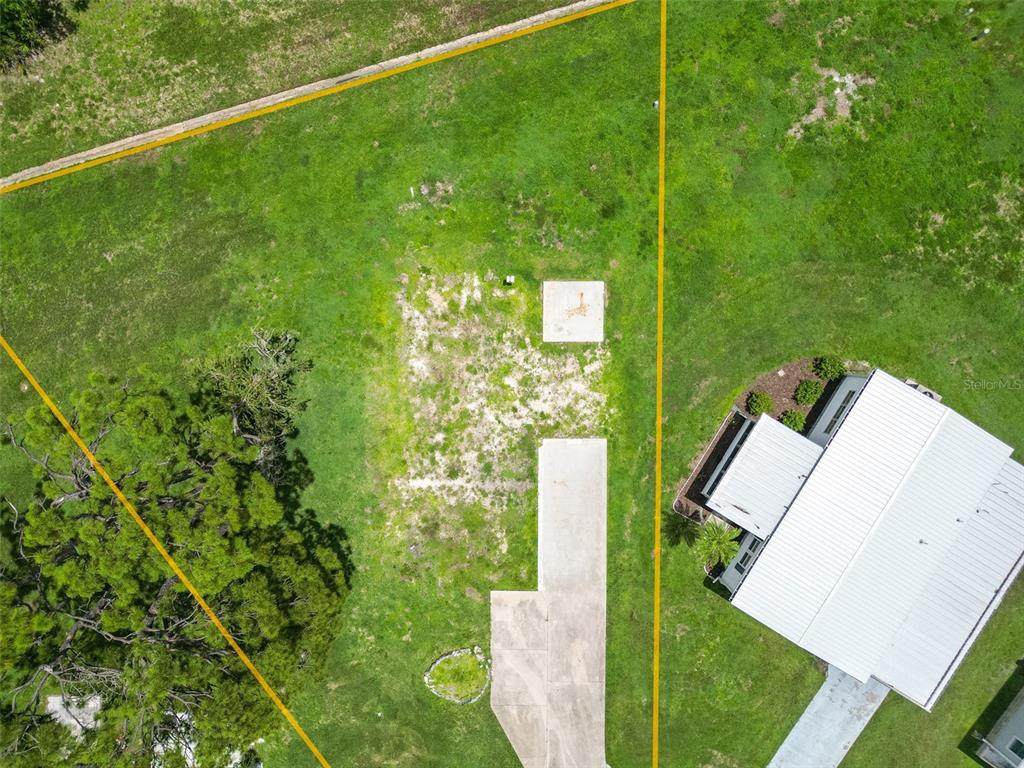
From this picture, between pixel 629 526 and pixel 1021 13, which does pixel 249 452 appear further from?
pixel 1021 13

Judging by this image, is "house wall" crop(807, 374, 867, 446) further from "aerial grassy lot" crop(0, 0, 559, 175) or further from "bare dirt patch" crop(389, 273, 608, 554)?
"aerial grassy lot" crop(0, 0, 559, 175)

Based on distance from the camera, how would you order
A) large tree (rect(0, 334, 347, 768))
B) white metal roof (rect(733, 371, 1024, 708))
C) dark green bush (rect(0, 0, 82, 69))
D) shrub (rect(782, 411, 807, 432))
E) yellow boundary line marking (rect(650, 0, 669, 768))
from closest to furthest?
1. large tree (rect(0, 334, 347, 768))
2. white metal roof (rect(733, 371, 1024, 708))
3. dark green bush (rect(0, 0, 82, 69))
4. shrub (rect(782, 411, 807, 432))
5. yellow boundary line marking (rect(650, 0, 669, 768))

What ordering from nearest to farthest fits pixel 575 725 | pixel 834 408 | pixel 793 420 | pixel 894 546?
pixel 894 546 < pixel 834 408 < pixel 793 420 < pixel 575 725

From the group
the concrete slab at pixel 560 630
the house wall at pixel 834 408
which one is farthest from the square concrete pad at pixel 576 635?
the house wall at pixel 834 408

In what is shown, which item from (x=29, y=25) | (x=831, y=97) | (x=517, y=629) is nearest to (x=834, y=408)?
(x=831, y=97)

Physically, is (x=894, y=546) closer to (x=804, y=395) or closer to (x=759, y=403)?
(x=804, y=395)

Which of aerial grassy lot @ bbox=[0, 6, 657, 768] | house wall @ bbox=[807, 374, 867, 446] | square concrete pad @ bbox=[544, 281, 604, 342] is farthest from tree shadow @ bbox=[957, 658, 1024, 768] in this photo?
square concrete pad @ bbox=[544, 281, 604, 342]

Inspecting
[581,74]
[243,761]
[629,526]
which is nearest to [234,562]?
[243,761]
